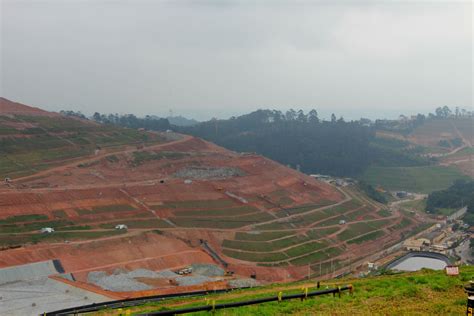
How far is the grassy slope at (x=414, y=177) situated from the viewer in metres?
115

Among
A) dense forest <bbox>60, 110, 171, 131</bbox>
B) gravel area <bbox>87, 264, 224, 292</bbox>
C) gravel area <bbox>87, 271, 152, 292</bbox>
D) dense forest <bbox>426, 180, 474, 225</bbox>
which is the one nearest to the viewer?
gravel area <bbox>87, 271, 152, 292</bbox>

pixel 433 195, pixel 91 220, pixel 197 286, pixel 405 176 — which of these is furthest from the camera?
pixel 405 176

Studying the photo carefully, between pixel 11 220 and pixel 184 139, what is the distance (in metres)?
56.2

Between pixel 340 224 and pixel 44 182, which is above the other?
pixel 44 182

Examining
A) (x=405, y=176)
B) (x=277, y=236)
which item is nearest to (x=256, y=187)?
(x=277, y=236)

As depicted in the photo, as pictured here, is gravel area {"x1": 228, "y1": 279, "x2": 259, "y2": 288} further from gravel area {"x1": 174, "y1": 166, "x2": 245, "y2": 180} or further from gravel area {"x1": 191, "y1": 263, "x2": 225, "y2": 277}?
gravel area {"x1": 174, "y1": 166, "x2": 245, "y2": 180}

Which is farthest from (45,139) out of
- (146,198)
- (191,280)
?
(191,280)

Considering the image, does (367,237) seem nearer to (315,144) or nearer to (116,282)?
(116,282)

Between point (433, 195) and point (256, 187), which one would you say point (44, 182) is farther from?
point (433, 195)

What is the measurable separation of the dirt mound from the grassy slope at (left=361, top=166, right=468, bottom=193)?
76.9 m

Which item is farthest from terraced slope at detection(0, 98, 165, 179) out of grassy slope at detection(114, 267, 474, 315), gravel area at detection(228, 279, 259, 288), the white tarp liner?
grassy slope at detection(114, 267, 474, 315)

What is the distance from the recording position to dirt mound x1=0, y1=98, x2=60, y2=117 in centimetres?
9621

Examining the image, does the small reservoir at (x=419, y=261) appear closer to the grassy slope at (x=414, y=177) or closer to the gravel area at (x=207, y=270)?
the gravel area at (x=207, y=270)

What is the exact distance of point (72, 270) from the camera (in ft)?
138
